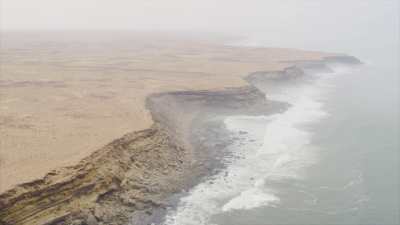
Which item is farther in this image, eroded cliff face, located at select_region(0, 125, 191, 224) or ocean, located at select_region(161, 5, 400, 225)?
ocean, located at select_region(161, 5, 400, 225)

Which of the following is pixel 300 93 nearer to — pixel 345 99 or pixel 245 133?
pixel 345 99

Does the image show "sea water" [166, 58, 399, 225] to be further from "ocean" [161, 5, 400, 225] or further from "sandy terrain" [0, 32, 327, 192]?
"sandy terrain" [0, 32, 327, 192]

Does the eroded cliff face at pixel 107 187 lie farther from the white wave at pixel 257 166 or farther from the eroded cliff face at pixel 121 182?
the white wave at pixel 257 166

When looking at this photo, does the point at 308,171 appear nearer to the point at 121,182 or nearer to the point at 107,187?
the point at 121,182

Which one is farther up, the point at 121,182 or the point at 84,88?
the point at 84,88

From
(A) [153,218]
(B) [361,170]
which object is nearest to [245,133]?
(B) [361,170]

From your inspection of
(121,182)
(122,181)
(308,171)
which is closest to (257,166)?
(308,171)

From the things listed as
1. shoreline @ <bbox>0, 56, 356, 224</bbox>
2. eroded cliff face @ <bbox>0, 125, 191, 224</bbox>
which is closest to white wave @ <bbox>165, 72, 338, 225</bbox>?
shoreline @ <bbox>0, 56, 356, 224</bbox>
